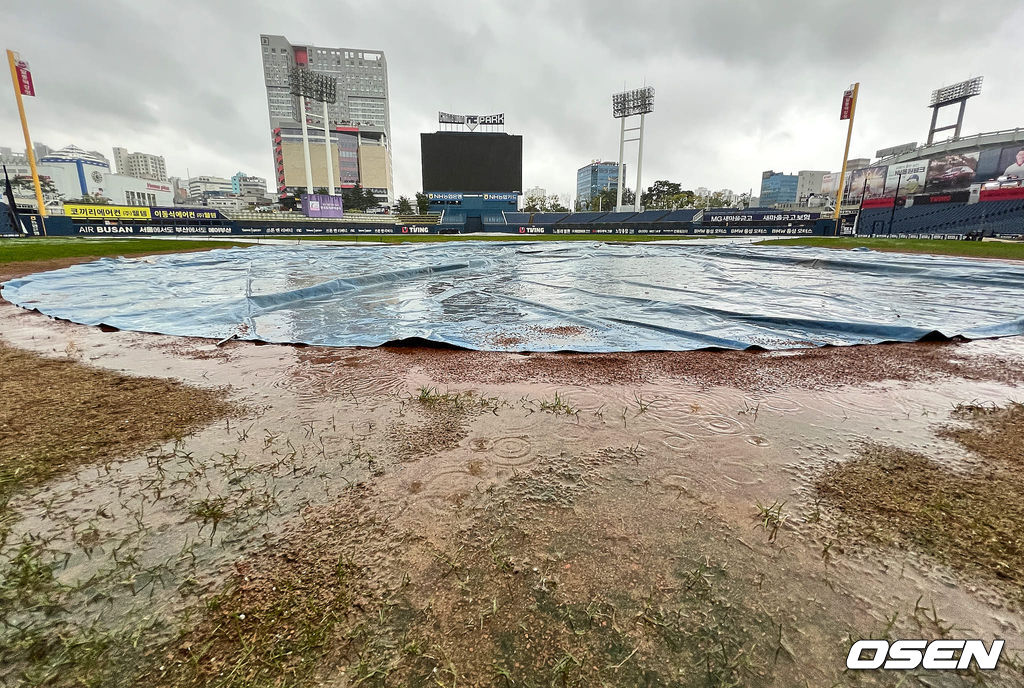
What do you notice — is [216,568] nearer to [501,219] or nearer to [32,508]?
[32,508]

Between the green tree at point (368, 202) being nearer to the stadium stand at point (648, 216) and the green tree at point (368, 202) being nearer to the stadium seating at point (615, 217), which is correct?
the stadium seating at point (615, 217)

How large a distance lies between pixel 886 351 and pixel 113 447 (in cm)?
598

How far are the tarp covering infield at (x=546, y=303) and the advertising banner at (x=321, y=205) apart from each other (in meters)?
32.6

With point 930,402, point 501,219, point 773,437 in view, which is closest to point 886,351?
point 930,402

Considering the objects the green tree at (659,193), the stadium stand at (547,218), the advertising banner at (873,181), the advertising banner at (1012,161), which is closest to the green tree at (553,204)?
the green tree at (659,193)

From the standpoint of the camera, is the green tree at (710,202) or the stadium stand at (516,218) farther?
the green tree at (710,202)

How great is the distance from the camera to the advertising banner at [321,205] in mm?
39375

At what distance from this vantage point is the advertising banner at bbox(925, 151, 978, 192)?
45906mm

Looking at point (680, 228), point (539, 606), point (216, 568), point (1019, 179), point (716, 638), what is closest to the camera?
point (716, 638)

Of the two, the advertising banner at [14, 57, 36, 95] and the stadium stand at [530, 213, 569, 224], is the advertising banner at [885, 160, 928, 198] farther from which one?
the advertising banner at [14, 57, 36, 95]

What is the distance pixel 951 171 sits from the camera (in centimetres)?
4694

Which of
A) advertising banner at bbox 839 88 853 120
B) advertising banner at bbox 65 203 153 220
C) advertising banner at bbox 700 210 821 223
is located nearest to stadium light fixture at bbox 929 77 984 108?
advertising banner at bbox 700 210 821 223

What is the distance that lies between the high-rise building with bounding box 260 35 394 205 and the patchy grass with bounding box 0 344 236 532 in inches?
3664

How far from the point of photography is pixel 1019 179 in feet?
136
